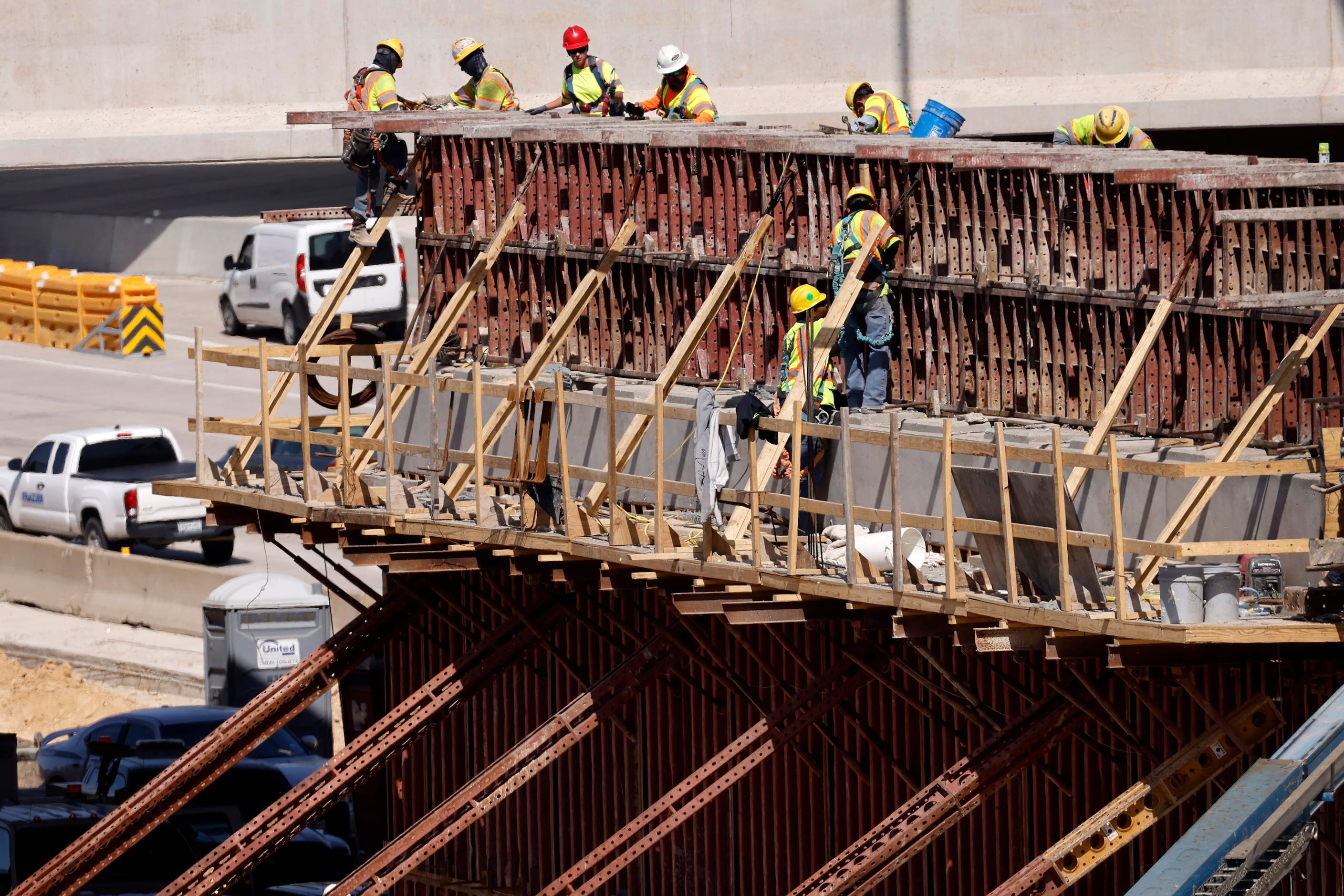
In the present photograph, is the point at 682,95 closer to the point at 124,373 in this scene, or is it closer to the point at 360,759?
the point at 360,759

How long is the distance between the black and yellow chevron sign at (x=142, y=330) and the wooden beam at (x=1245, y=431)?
35828 millimetres

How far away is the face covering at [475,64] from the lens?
80.8 ft

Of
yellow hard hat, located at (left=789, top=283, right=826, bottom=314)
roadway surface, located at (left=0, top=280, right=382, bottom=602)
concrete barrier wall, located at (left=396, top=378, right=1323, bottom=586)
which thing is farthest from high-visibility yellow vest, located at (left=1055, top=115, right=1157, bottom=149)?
roadway surface, located at (left=0, top=280, right=382, bottom=602)

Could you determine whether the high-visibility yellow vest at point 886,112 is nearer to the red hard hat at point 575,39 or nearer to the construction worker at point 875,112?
the construction worker at point 875,112

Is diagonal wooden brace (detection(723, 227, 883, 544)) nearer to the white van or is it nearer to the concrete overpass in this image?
the concrete overpass

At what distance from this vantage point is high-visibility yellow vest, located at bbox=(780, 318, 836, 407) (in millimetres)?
17109

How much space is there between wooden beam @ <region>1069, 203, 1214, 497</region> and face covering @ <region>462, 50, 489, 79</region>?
34.4ft

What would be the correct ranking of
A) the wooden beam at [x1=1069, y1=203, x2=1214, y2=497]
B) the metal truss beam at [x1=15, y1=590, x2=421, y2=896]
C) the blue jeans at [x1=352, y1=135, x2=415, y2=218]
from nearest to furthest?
1. the wooden beam at [x1=1069, y1=203, x2=1214, y2=497]
2. the metal truss beam at [x1=15, y1=590, x2=421, y2=896]
3. the blue jeans at [x1=352, y1=135, x2=415, y2=218]

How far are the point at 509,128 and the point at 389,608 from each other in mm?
4616

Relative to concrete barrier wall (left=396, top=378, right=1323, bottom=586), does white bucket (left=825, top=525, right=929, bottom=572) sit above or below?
below

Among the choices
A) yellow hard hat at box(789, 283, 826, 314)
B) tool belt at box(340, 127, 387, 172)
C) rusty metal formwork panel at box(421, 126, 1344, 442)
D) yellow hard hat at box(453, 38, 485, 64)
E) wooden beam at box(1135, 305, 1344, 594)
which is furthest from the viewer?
yellow hard hat at box(453, 38, 485, 64)

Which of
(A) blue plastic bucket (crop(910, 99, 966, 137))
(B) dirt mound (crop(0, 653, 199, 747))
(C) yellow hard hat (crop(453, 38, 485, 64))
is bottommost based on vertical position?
(B) dirt mound (crop(0, 653, 199, 747))

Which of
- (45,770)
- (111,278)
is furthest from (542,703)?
(111,278)

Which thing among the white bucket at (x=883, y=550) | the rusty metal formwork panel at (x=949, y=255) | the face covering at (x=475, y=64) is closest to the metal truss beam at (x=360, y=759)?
the rusty metal formwork panel at (x=949, y=255)
